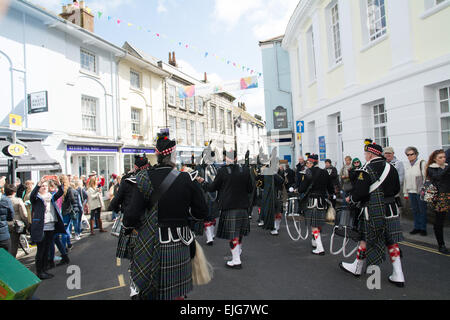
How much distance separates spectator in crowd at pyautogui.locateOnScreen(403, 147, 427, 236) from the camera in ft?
20.7

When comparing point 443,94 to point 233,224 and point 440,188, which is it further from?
point 233,224

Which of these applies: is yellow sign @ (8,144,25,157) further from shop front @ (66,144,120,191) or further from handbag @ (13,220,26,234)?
shop front @ (66,144,120,191)

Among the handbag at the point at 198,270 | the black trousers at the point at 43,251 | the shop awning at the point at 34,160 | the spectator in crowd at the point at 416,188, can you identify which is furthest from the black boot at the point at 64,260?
the spectator in crowd at the point at 416,188

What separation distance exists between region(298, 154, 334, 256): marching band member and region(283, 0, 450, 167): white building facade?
381cm

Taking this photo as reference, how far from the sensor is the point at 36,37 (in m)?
12.9

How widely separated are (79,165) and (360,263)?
48.8 ft

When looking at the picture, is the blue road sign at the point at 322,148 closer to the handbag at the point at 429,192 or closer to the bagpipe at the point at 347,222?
the handbag at the point at 429,192

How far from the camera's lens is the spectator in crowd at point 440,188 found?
493 centimetres

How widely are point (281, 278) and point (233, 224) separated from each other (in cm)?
118

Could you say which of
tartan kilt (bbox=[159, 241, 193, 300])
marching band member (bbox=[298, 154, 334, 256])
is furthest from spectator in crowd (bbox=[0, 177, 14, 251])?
marching band member (bbox=[298, 154, 334, 256])

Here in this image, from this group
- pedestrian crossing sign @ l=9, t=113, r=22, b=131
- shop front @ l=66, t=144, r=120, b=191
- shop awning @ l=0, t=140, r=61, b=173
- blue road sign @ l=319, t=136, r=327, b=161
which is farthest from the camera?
shop front @ l=66, t=144, r=120, b=191

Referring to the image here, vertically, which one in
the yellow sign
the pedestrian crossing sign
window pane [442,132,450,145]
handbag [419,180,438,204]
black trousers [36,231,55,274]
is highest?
the pedestrian crossing sign
